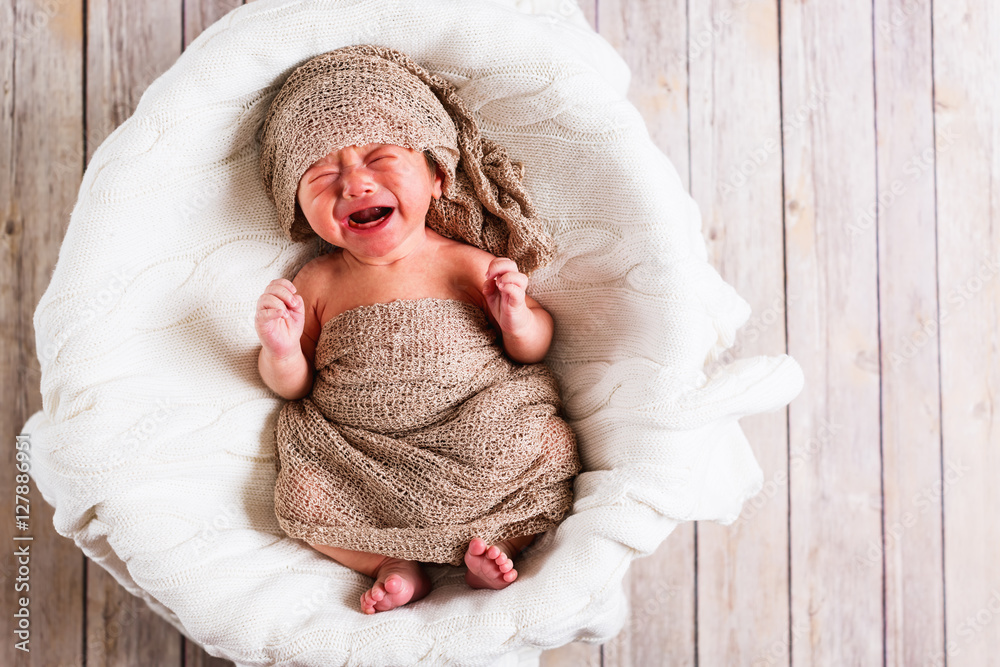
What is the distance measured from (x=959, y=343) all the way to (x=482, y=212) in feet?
3.55

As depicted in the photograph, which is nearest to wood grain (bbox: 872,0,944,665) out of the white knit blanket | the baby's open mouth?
the white knit blanket

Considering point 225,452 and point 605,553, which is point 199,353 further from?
point 605,553

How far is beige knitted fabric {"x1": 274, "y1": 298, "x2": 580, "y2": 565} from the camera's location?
1066mm

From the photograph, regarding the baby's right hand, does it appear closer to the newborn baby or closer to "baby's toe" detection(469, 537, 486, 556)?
the newborn baby

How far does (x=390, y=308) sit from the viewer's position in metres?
1.13

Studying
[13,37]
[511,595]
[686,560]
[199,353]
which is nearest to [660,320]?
[511,595]

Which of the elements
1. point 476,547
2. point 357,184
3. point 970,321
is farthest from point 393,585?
point 970,321

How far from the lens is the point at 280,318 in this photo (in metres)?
1.04

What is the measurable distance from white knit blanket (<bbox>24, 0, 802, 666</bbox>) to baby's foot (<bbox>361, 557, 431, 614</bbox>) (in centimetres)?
4

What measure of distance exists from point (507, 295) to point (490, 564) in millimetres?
402

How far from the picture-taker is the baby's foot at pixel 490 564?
3.26ft

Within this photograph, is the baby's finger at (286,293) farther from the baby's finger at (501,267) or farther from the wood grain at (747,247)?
the wood grain at (747,247)

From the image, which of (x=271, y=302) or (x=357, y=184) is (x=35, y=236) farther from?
(x=357, y=184)

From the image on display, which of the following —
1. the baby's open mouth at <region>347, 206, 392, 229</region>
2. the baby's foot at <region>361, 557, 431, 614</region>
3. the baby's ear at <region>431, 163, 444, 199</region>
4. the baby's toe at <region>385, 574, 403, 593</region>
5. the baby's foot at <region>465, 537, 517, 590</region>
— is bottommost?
the baby's foot at <region>361, 557, 431, 614</region>
